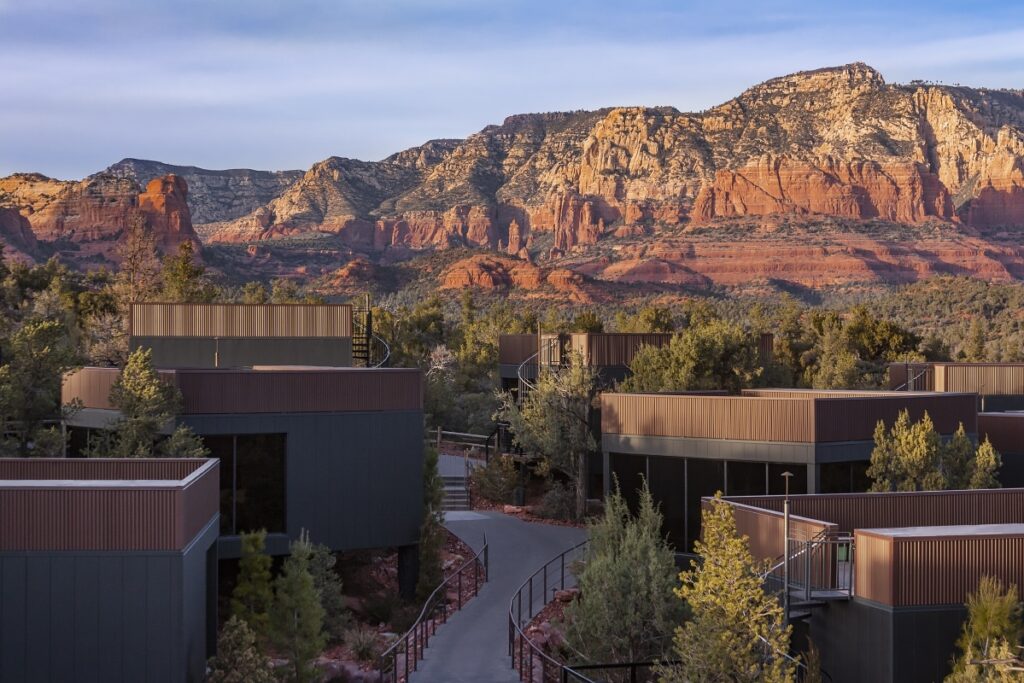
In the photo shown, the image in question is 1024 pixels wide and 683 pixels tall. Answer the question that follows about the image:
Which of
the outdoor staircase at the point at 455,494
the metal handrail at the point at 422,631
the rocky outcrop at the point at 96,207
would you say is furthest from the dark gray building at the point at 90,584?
the rocky outcrop at the point at 96,207

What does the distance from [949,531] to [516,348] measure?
1062 inches

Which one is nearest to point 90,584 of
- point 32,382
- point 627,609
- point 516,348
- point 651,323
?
point 32,382

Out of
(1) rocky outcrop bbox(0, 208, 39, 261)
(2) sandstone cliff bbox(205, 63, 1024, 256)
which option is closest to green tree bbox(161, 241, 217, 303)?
(1) rocky outcrop bbox(0, 208, 39, 261)

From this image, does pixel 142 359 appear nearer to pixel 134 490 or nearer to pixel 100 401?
pixel 100 401

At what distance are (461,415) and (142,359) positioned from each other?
1050 inches

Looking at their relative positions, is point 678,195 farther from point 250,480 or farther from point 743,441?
point 250,480

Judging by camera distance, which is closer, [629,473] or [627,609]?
[627,609]

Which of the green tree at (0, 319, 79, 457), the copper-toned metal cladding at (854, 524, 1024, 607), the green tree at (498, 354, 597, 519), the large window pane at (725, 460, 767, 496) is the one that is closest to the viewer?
the copper-toned metal cladding at (854, 524, 1024, 607)

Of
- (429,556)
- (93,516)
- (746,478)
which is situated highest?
→ (93,516)

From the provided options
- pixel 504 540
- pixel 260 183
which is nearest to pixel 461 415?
pixel 504 540

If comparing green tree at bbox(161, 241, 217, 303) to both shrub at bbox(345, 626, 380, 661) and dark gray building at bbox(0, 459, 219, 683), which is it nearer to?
shrub at bbox(345, 626, 380, 661)

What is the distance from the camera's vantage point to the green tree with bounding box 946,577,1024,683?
14977 millimetres

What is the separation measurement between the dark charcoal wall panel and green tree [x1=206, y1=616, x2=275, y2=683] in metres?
6.27

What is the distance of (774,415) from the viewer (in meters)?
25.8
